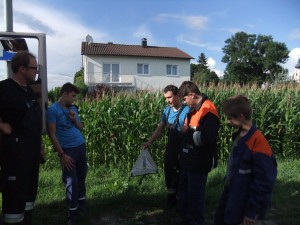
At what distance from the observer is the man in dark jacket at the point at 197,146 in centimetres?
380

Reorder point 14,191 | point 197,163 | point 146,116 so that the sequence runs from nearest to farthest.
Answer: point 14,191 < point 197,163 < point 146,116

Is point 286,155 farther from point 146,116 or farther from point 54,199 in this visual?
point 54,199

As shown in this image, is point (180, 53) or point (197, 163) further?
point (180, 53)

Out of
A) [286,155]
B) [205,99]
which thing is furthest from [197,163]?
[286,155]

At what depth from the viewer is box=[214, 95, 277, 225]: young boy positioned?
2721mm

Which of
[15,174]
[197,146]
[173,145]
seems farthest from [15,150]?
[173,145]

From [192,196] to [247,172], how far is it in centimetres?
132

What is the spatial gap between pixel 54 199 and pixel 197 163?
2684 millimetres

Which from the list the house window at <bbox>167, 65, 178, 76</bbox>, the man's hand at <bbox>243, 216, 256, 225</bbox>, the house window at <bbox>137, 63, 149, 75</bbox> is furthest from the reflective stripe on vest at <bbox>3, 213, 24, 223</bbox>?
the house window at <bbox>167, 65, 178, 76</bbox>

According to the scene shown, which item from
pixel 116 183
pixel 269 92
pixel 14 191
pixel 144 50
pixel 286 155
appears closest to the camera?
pixel 14 191

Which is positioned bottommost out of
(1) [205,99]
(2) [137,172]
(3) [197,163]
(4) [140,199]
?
(4) [140,199]

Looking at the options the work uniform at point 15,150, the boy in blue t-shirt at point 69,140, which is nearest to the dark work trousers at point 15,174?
the work uniform at point 15,150

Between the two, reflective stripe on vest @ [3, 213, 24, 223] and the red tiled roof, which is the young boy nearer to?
reflective stripe on vest @ [3, 213, 24, 223]

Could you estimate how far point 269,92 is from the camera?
30.7 feet
